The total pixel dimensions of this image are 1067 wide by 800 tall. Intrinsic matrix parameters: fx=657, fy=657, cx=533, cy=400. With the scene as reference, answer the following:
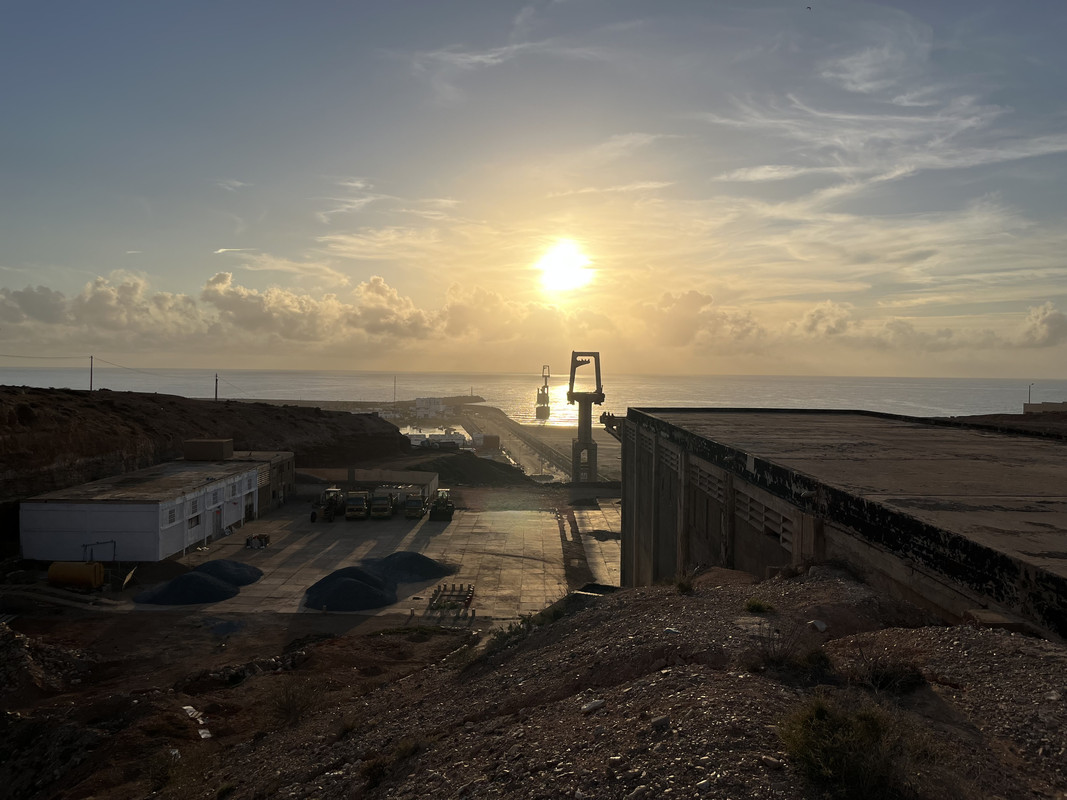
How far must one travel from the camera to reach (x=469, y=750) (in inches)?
356

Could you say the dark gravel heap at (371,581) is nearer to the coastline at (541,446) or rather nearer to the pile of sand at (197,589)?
the pile of sand at (197,589)

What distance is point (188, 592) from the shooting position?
92.7 ft

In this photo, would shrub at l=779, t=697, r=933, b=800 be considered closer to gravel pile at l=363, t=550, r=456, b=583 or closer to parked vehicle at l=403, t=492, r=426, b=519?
gravel pile at l=363, t=550, r=456, b=583

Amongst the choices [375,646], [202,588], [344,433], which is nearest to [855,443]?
[375,646]

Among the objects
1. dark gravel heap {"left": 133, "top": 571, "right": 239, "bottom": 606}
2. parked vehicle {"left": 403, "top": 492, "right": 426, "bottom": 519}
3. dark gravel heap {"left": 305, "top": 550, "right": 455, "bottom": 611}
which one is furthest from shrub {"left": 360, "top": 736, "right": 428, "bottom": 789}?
parked vehicle {"left": 403, "top": 492, "right": 426, "bottom": 519}

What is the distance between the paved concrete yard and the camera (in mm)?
29438

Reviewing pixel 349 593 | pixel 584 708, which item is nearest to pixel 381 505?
pixel 349 593

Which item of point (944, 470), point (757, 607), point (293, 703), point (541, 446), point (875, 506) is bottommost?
point (541, 446)

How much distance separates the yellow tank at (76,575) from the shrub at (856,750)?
31987 mm

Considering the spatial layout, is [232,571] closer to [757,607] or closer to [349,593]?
[349,593]

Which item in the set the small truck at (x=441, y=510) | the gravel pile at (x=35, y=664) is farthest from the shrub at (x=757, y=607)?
the small truck at (x=441, y=510)

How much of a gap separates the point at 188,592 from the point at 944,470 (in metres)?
28.4

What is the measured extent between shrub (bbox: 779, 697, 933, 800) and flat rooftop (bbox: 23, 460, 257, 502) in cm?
3348

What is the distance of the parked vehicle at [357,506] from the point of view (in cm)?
4538
